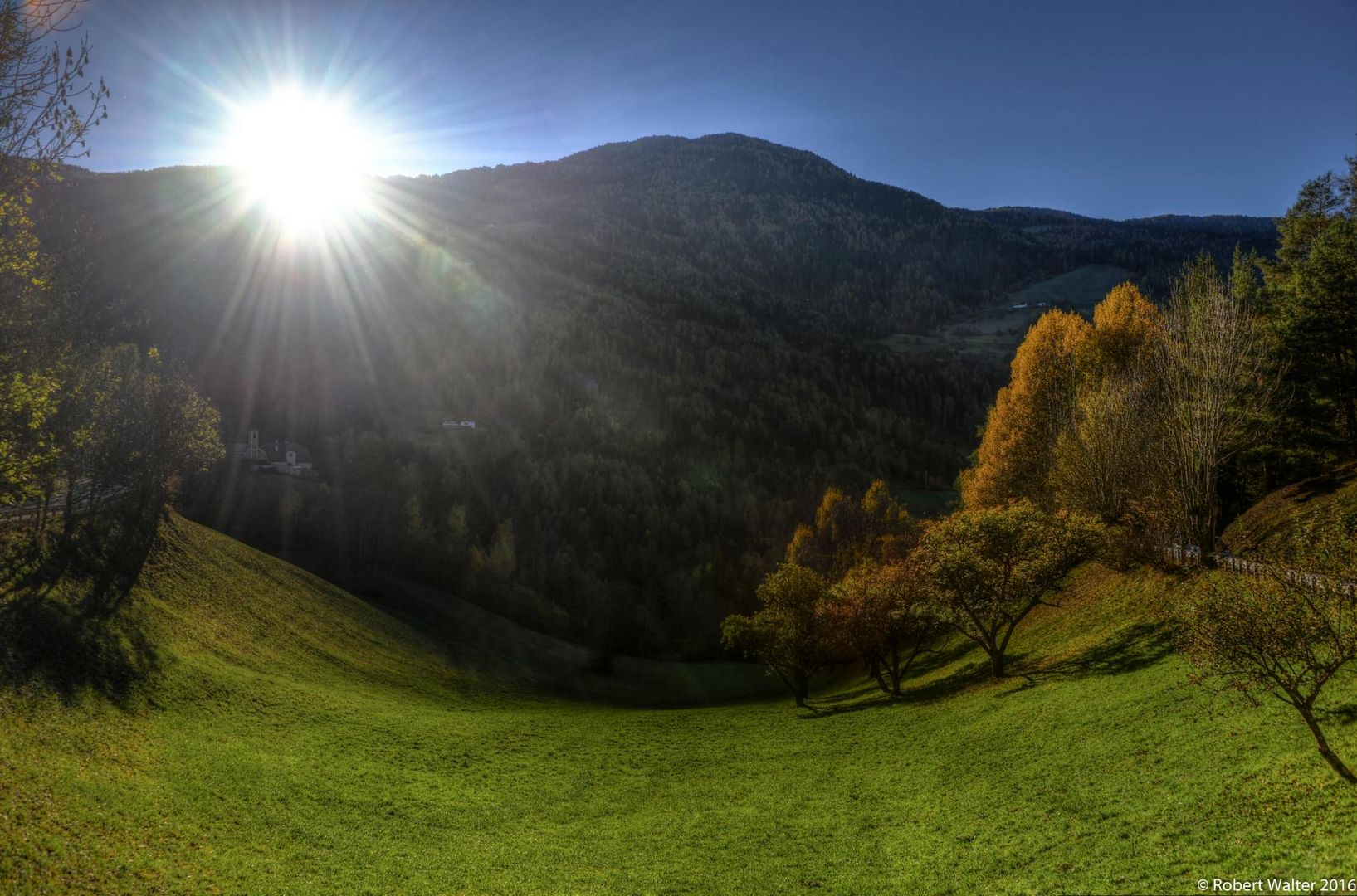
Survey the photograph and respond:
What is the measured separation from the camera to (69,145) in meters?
14.4

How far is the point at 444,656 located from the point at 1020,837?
51.5 metres

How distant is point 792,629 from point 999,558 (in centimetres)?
1609

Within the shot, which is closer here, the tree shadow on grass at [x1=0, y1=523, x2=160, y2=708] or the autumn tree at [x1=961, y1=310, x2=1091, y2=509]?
the tree shadow on grass at [x1=0, y1=523, x2=160, y2=708]

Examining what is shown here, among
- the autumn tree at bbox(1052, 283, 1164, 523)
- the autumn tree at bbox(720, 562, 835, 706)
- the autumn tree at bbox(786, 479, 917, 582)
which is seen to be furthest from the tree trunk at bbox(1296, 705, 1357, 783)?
the autumn tree at bbox(786, 479, 917, 582)

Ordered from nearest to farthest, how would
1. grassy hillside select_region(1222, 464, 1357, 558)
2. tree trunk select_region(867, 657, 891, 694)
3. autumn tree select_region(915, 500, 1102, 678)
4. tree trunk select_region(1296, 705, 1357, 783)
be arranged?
tree trunk select_region(1296, 705, 1357, 783) < grassy hillside select_region(1222, 464, 1357, 558) < autumn tree select_region(915, 500, 1102, 678) < tree trunk select_region(867, 657, 891, 694)

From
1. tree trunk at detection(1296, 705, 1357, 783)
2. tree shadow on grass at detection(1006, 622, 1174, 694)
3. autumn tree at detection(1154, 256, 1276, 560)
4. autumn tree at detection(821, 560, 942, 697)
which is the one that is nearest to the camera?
tree trunk at detection(1296, 705, 1357, 783)

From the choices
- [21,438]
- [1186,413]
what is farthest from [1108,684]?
[21,438]

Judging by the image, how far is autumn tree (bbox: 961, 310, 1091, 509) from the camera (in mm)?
51500

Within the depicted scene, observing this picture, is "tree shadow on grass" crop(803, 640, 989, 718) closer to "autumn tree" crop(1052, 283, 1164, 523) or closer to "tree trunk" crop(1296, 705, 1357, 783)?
"autumn tree" crop(1052, 283, 1164, 523)

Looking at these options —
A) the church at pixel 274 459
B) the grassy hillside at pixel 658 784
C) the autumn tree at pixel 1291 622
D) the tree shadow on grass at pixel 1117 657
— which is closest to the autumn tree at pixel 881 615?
the grassy hillside at pixel 658 784

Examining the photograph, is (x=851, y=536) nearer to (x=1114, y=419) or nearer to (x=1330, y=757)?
(x=1114, y=419)

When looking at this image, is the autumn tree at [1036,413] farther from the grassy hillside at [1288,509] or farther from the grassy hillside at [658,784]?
the grassy hillside at [1288,509]

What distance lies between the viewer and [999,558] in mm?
37656

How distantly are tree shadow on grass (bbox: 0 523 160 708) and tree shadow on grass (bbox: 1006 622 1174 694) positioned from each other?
4592 centimetres
